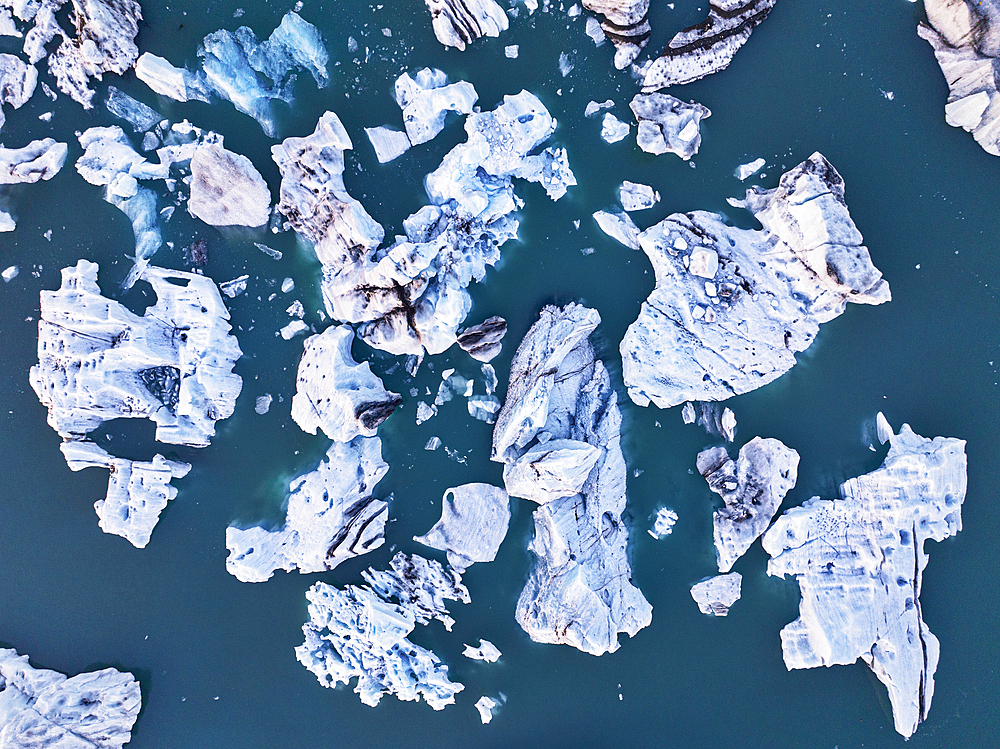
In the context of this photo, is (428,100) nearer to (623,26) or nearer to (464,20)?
(464,20)

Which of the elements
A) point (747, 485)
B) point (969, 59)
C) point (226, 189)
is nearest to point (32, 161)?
point (226, 189)

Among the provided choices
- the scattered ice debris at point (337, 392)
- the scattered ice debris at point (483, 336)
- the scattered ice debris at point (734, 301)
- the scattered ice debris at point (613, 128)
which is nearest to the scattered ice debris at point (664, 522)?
the scattered ice debris at point (734, 301)

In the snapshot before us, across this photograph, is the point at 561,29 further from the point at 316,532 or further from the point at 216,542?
the point at 216,542

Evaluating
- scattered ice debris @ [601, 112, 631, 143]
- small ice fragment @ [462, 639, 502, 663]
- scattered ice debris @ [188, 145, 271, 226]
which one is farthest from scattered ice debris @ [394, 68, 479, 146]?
small ice fragment @ [462, 639, 502, 663]

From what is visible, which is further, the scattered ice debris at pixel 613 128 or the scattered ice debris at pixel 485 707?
the scattered ice debris at pixel 485 707

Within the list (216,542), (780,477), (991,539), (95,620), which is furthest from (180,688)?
(991,539)

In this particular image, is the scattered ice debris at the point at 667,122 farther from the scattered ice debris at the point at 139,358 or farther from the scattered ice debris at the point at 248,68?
the scattered ice debris at the point at 139,358

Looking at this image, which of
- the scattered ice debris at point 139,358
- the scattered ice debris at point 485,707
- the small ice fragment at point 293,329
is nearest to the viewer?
the scattered ice debris at point 139,358
